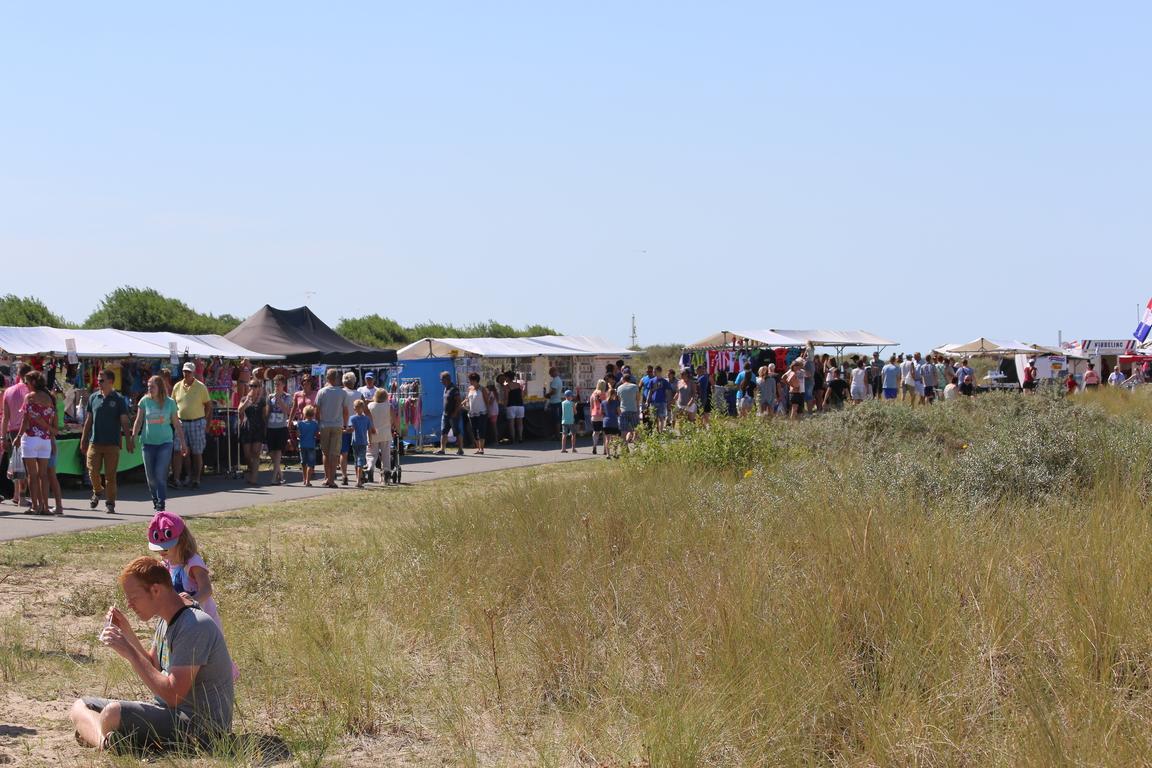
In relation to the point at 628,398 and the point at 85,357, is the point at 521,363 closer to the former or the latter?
the point at 628,398

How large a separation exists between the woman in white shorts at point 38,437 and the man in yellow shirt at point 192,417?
2728 millimetres

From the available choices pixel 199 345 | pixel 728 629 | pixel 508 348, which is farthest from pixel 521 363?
pixel 728 629

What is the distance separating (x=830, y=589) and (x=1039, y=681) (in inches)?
55.1

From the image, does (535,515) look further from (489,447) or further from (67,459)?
(489,447)

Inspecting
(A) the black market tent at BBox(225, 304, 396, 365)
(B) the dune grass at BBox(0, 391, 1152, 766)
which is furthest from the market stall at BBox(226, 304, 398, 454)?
(B) the dune grass at BBox(0, 391, 1152, 766)

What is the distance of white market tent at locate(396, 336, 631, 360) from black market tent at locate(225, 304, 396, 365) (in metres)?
2.01

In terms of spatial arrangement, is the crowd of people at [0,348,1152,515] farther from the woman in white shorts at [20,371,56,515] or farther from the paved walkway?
the paved walkway

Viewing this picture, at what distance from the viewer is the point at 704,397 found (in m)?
33.9

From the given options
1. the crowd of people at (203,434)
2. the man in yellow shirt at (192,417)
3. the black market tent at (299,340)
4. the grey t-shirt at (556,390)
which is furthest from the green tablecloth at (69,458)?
the grey t-shirt at (556,390)

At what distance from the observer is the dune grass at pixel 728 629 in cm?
545

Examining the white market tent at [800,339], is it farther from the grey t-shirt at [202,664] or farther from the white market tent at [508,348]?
the grey t-shirt at [202,664]

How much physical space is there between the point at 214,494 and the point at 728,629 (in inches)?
525

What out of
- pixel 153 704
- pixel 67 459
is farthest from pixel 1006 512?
pixel 67 459

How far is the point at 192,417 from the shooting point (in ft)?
60.4
